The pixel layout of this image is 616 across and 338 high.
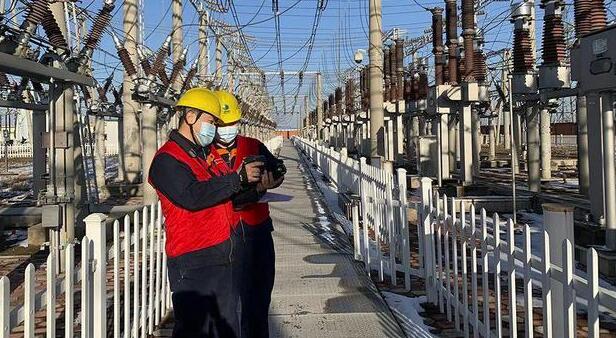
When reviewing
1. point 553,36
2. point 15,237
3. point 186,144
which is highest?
point 553,36

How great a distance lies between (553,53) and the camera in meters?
10.4

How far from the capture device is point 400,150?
85.6 feet

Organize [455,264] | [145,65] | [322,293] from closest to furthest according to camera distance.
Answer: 1. [455,264]
2. [322,293]
3. [145,65]

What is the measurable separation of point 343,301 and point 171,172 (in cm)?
282

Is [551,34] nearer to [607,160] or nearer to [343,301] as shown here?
[607,160]

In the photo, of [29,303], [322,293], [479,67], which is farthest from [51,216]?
[479,67]

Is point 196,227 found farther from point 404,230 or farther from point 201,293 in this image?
point 404,230

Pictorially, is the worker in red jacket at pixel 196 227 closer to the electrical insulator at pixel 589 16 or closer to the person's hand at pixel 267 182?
the person's hand at pixel 267 182

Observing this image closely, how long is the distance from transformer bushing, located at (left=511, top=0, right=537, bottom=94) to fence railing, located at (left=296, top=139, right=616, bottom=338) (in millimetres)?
5789

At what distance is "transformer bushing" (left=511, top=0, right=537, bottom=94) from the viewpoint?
12227 millimetres

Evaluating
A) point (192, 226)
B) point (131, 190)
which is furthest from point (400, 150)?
point (192, 226)

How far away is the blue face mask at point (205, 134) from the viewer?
330 cm

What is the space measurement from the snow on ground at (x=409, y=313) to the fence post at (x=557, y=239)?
59.1 inches

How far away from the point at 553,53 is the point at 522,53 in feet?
6.77
